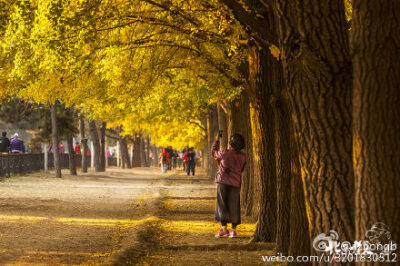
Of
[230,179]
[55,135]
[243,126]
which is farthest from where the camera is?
[55,135]

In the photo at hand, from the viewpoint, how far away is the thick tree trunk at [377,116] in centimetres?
542

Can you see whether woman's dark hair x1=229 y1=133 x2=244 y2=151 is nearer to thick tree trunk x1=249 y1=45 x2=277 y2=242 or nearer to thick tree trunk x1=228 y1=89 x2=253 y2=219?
thick tree trunk x1=249 y1=45 x2=277 y2=242

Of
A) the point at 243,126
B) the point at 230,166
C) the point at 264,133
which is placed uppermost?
the point at 243,126

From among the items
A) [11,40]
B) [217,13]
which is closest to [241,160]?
[217,13]

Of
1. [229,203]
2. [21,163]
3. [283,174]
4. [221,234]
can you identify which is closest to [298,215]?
[283,174]

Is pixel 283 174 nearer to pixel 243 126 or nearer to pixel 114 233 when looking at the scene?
pixel 114 233

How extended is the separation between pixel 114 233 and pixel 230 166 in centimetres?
271

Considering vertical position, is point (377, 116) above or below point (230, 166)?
above

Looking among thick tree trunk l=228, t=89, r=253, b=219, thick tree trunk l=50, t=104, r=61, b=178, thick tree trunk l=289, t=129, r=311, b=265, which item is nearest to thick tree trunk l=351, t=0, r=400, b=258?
thick tree trunk l=289, t=129, r=311, b=265

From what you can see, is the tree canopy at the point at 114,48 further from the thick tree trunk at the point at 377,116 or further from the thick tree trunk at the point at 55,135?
the thick tree trunk at the point at 55,135

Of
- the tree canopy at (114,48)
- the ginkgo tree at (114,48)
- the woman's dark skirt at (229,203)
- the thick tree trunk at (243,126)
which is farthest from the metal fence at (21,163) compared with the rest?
the woman's dark skirt at (229,203)

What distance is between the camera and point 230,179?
12164 mm

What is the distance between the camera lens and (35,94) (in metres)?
17.8

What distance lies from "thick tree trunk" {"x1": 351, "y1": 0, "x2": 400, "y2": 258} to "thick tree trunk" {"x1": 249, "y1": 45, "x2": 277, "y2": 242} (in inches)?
230
